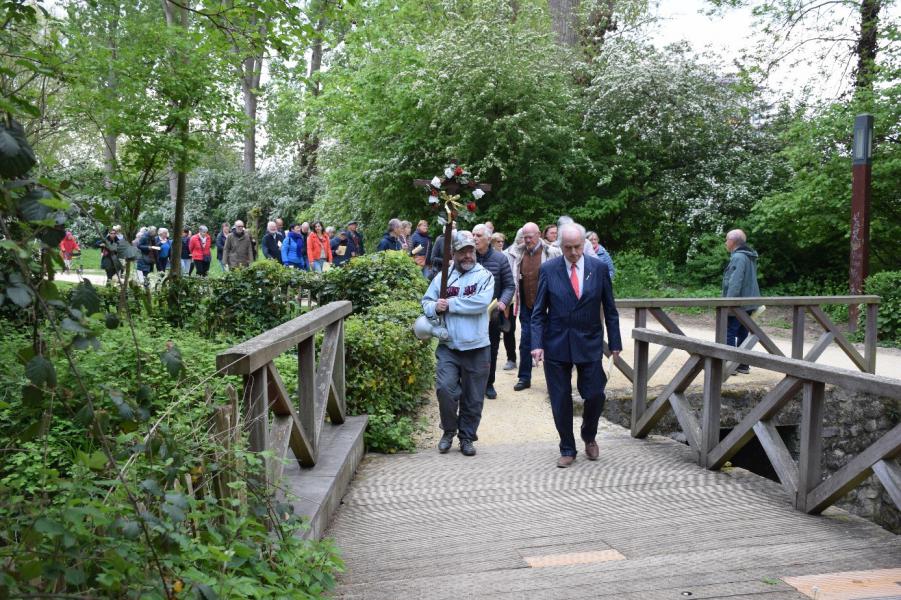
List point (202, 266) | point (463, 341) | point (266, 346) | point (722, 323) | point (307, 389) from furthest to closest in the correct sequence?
point (202, 266) < point (722, 323) < point (463, 341) < point (307, 389) < point (266, 346)

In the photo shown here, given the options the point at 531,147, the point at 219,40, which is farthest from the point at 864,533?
the point at 531,147

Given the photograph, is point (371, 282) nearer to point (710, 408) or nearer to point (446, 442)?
point (446, 442)

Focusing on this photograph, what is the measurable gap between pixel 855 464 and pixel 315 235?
18.8 m

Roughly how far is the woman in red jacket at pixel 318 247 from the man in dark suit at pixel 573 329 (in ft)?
52.8

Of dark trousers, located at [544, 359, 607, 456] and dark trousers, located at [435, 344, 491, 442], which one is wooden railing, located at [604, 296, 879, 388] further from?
dark trousers, located at [435, 344, 491, 442]

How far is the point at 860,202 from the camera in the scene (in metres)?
14.2

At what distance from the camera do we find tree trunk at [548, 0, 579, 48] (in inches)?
993

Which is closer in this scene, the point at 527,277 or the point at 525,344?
the point at 527,277

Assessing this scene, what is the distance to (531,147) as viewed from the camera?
21656 mm

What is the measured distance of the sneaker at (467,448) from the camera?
689 cm

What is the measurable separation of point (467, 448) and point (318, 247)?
16.0m

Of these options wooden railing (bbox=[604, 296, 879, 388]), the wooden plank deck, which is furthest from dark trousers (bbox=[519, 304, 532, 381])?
the wooden plank deck

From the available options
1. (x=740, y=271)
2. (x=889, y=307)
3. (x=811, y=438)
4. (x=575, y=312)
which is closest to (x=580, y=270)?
(x=575, y=312)

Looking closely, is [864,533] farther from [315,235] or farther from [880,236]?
[315,235]
